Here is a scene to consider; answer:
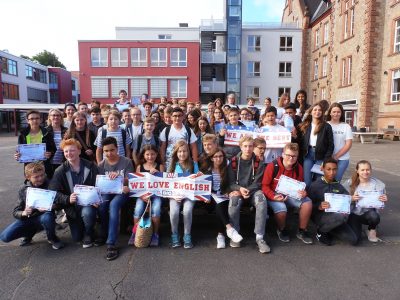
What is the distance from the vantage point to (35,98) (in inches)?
2130

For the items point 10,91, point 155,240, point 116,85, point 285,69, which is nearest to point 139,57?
point 116,85

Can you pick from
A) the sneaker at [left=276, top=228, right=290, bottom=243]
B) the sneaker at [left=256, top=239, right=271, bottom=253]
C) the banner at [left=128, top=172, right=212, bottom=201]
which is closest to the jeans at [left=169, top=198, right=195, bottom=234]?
the banner at [left=128, top=172, right=212, bottom=201]

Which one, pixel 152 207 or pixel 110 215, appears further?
pixel 152 207

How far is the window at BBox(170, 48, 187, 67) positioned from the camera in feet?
124

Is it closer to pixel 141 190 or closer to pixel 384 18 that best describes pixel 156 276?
pixel 141 190

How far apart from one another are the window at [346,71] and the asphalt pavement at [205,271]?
1094 inches

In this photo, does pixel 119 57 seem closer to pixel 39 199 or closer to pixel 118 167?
pixel 118 167

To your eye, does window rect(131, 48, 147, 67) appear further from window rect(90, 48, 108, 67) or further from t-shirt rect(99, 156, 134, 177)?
t-shirt rect(99, 156, 134, 177)

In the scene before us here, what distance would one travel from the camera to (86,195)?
433 centimetres

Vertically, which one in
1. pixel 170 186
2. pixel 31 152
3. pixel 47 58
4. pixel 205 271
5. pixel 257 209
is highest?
pixel 47 58

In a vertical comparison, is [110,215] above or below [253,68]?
below

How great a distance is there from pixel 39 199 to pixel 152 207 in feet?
5.30

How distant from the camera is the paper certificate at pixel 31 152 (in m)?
5.11

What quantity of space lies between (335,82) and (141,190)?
31969mm
